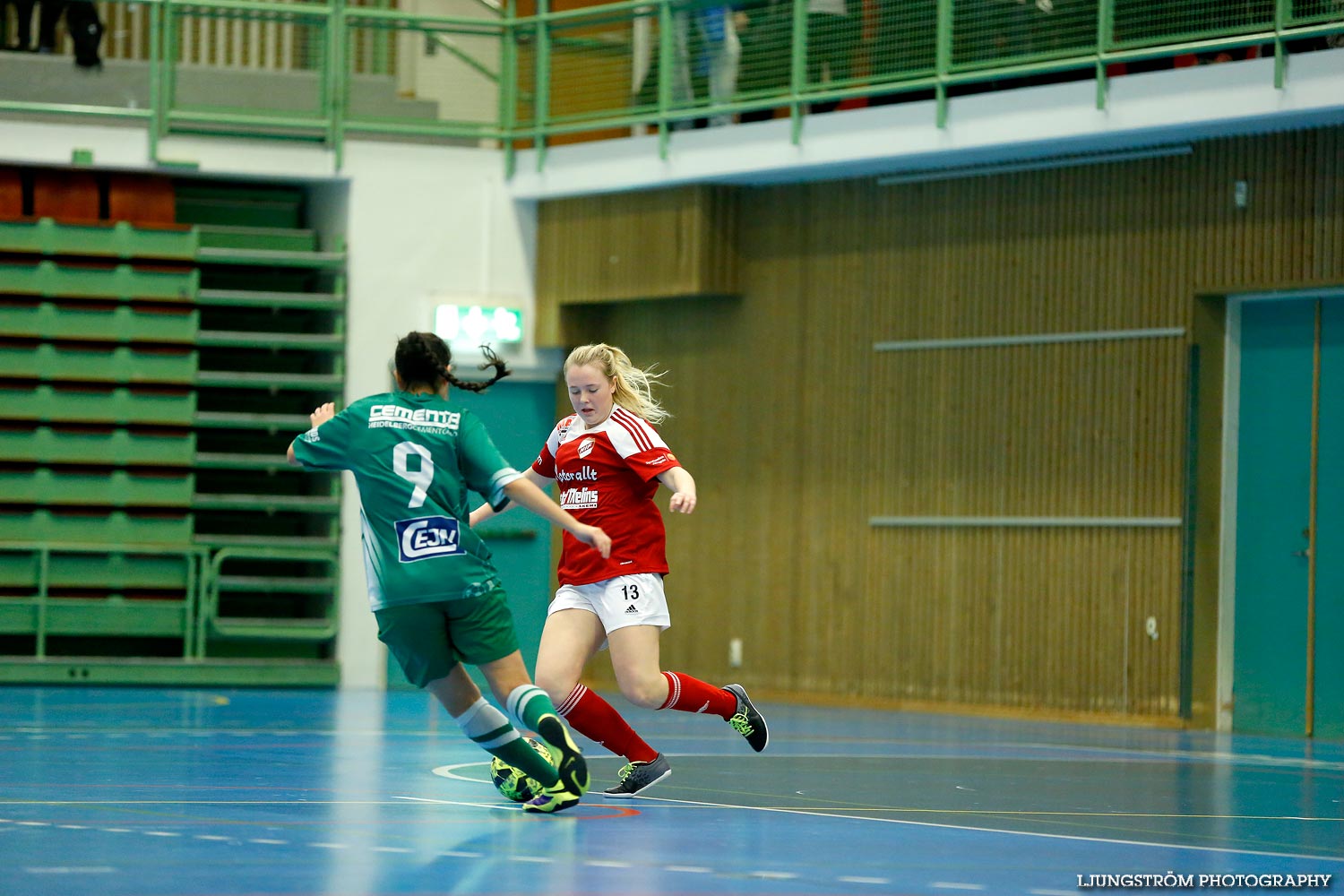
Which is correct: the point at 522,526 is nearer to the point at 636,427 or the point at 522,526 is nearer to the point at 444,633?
the point at 636,427

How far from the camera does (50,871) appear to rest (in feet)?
16.7

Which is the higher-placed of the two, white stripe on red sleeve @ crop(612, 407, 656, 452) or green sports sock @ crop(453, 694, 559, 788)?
white stripe on red sleeve @ crop(612, 407, 656, 452)

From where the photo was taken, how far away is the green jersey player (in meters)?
6.33

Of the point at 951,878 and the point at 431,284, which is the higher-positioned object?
the point at 431,284

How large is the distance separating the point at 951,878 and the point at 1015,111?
9.16 m

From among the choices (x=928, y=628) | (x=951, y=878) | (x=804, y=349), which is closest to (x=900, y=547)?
(x=928, y=628)

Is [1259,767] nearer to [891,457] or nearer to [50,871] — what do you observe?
[891,457]

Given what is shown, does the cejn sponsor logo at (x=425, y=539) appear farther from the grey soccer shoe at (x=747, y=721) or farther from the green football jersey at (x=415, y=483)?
the grey soccer shoe at (x=747, y=721)

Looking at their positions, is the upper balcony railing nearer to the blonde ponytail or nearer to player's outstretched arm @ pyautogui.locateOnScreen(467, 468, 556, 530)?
the blonde ponytail

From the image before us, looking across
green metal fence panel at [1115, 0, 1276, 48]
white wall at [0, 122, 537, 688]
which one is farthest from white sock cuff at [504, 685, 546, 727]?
white wall at [0, 122, 537, 688]

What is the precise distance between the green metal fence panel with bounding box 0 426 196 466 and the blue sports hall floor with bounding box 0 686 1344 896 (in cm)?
428

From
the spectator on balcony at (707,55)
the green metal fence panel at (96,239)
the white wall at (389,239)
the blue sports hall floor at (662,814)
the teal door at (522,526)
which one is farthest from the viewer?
the teal door at (522,526)

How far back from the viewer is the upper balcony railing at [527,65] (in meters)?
13.8

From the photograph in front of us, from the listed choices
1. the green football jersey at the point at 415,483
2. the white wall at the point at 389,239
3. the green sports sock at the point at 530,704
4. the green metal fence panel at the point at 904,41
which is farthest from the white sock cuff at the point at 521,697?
the white wall at the point at 389,239
